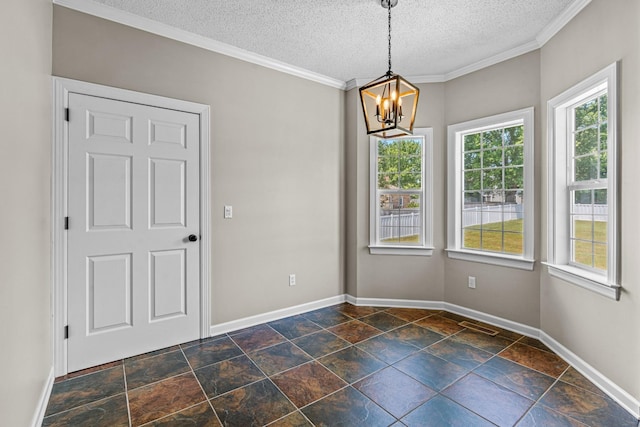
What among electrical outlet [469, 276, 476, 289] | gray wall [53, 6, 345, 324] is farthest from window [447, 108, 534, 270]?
gray wall [53, 6, 345, 324]

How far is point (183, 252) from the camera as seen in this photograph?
116 inches

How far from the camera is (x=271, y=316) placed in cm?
352

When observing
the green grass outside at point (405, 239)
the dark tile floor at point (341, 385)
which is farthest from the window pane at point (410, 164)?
the dark tile floor at point (341, 385)

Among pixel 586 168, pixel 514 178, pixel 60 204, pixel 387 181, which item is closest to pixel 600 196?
pixel 586 168

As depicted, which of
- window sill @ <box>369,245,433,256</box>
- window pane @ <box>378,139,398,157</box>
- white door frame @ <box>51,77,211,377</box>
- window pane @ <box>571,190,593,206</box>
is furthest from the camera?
window pane @ <box>378,139,398,157</box>

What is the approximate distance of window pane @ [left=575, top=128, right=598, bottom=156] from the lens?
2515 mm

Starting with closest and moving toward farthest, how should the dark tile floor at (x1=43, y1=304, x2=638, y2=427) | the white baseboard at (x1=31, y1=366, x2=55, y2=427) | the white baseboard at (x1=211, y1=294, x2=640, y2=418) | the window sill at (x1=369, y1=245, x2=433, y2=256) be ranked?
the white baseboard at (x1=31, y1=366, x2=55, y2=427) → the dark tile floor at (x1=43, y1=304, x2=638, y2=427) → the white baseboard at (x1=211, y1=294, x2=640, y2=418) → the window sill at (x1=369, y1=245, x2=433, y2=256)

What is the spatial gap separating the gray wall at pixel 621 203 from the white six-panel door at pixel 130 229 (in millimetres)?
3182

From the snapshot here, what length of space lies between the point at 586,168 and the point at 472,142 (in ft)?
3.97

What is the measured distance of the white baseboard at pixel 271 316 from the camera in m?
3.17

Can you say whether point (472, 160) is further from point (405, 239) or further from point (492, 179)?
point (405, 239)

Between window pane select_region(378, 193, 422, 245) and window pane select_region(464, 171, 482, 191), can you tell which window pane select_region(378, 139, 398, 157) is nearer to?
window pane select_region(378, 193, 422, 245)

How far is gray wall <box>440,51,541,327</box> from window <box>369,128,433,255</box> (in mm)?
280

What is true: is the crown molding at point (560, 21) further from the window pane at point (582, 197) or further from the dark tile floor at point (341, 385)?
the dark tile floor at point (341, 385)
